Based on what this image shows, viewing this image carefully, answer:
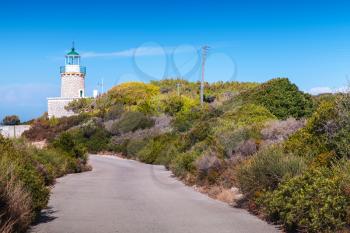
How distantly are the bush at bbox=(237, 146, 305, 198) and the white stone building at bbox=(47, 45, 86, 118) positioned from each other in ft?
225

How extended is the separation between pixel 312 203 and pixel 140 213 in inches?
191

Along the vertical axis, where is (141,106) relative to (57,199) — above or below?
above

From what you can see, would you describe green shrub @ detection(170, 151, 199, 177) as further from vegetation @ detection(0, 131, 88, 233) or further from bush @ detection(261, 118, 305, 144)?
vegetation @ detection(0, 131, 88, 233)

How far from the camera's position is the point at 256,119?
31188 mm

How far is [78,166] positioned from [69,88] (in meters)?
51.6

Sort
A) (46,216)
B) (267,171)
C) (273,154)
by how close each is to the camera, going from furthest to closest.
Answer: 1. (273,154)
2. (267,171)
3. (46,216)

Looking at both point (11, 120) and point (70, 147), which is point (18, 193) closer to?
point (70, 147)

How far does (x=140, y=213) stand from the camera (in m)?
13.5

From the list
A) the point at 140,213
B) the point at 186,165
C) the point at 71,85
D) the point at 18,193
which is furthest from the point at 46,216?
the point at 71,85

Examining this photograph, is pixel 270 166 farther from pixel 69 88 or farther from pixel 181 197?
pixel 69 88

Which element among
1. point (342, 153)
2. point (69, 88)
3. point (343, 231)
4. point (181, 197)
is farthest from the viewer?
point (69, 88)

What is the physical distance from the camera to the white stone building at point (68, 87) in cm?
8069

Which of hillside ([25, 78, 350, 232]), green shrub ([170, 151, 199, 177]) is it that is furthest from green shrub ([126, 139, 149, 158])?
green shrub ([170, 151, 199, 177])

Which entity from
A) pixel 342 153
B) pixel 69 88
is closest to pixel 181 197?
pixel 342 153
